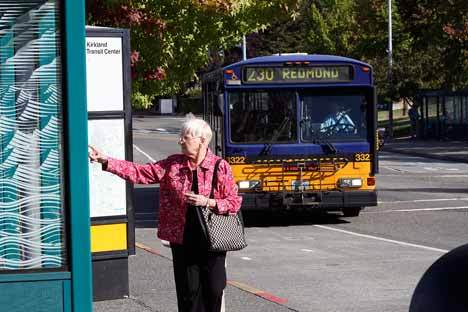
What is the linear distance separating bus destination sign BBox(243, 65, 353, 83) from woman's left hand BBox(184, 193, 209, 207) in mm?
12427

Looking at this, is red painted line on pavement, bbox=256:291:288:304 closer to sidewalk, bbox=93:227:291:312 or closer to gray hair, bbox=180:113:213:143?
sidewalk, bbox=93:227:291:312

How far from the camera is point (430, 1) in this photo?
51312 millimetres

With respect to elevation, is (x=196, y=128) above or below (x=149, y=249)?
above

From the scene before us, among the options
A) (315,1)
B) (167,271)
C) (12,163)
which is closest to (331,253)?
(167,271)

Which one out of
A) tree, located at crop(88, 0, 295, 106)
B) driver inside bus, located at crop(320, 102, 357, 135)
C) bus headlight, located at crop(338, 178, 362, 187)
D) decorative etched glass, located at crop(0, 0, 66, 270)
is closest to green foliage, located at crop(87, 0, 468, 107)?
tree, located at crop(88, 0, 295, 106)

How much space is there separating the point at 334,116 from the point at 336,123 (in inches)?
4.9

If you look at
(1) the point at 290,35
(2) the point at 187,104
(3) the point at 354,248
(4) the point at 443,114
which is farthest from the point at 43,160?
(2) the point at 187,104

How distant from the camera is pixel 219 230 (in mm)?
7508

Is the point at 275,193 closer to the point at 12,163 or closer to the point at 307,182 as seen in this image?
the point at 307,182

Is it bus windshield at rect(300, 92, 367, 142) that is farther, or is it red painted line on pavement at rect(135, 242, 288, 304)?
bus windshield at rect(300, 92, 367, 142)

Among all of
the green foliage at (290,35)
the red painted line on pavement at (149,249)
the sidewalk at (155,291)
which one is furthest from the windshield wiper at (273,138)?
the red painted line on pavement at (149,249)

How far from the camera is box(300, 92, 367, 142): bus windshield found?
780 inches

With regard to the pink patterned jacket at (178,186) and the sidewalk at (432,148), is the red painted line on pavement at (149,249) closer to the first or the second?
the pink patterned jacket at (178,186)

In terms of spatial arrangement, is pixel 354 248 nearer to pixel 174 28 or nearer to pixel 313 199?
pixel 313 199
